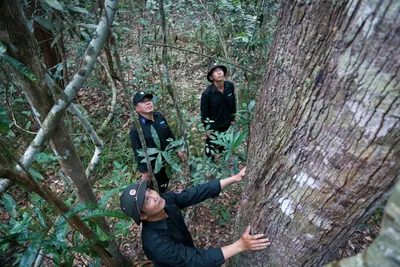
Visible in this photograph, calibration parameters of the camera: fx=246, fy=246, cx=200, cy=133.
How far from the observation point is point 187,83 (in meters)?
6.39

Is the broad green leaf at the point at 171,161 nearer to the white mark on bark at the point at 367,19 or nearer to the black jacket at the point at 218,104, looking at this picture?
the black jacket at the point at 218,104

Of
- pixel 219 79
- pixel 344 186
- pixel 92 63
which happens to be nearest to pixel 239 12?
pixel 219 79

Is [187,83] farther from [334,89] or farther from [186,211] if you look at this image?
[334,89]

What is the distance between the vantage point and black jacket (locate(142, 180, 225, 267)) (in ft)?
5.63

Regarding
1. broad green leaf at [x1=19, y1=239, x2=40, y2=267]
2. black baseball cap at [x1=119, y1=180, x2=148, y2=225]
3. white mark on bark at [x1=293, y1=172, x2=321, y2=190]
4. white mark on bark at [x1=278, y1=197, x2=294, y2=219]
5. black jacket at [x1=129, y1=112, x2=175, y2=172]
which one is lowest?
black jacket at [x1=129, y1=112, x2=175, y2=172]

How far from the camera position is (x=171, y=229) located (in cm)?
202

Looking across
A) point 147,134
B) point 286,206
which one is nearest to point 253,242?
point 286,206

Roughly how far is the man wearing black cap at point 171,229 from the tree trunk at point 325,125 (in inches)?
13.5

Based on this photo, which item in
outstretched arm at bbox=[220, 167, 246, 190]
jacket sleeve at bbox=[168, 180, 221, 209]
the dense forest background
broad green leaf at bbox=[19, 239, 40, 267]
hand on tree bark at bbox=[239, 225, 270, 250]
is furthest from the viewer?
jacket sleeve at bbox=[168, 180, 221, 209]

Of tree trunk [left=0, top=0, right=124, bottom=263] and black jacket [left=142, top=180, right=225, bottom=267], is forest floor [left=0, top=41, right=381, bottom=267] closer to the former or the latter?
black jacket [left=142, top=180, right=225, bottom=267]

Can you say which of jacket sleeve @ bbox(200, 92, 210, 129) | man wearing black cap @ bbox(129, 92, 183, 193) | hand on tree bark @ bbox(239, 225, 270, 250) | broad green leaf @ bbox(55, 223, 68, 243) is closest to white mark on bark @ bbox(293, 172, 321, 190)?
hand on tree bark @ bbox(239, 225, 270, 250)

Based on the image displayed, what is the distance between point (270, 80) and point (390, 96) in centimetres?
50

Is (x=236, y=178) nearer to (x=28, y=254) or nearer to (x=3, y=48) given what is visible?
(x=28, y=254)

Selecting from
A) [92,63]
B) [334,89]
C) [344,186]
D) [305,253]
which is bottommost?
[305,253]
